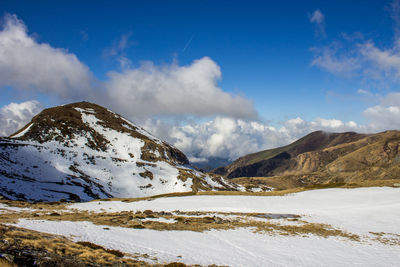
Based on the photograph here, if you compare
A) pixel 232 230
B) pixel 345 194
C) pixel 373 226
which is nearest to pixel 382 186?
pixel 345 194

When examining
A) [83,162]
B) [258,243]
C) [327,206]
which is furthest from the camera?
[83,162]

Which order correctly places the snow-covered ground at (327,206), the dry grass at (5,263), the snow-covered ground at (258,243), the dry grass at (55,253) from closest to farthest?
the dry grass at (5,263) < the dry grass at (55,253) < the snow-covered ground at (258,243) < the snow-covered ground at (327,206)

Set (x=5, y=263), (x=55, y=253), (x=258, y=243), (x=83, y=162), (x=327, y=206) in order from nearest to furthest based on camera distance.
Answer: (x=5, y=263), (x=55, y=253), (x=258, y=243), (x=327, y=206), (x=83, y=162)

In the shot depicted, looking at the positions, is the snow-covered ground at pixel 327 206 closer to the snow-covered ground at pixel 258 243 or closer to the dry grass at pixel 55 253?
the snow-covered ground at pixel 258 243

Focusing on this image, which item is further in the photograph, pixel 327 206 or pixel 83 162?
pixel 83 162

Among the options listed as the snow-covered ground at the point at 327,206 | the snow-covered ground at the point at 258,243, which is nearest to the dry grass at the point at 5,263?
the snow-covered ground at the point at 258,243

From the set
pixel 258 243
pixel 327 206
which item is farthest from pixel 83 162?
pixel 258 243

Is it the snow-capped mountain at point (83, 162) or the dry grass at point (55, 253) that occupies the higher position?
the snow-capped mountain at point (83, 162)

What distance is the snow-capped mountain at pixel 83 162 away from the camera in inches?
2936

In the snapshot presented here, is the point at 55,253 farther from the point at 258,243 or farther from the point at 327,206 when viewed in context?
the point at 327,206

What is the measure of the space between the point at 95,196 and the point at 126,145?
64942 mm

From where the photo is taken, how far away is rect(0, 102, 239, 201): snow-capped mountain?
245 ft

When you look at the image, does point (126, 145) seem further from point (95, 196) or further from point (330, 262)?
point (330, 262)

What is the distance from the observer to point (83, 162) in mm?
108688
